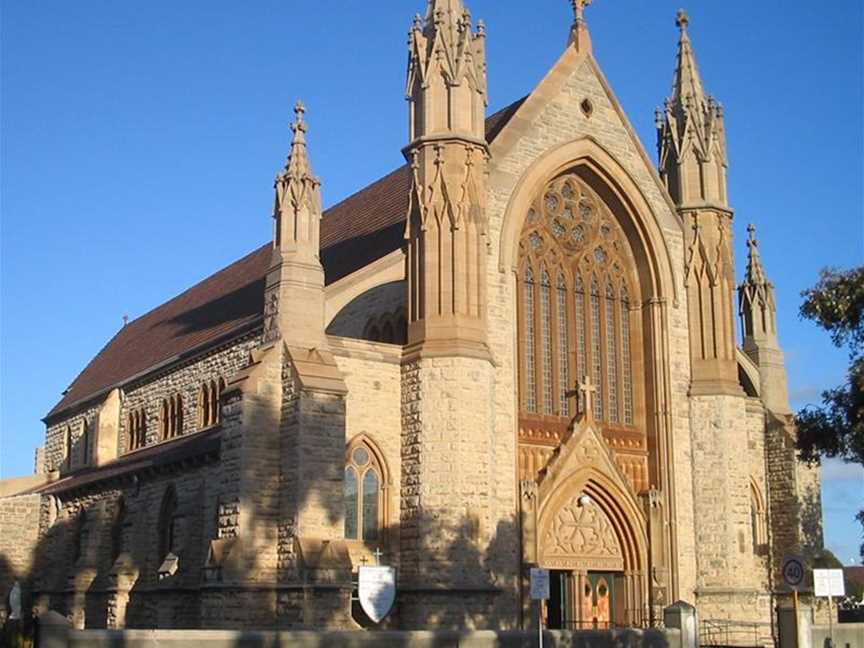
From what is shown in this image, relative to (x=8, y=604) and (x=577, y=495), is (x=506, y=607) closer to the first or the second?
(x=577, y=495)

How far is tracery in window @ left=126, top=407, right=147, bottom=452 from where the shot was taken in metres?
40.3

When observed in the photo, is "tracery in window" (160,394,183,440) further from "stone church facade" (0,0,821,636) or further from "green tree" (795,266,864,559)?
"green tree" (795,266,864,559)

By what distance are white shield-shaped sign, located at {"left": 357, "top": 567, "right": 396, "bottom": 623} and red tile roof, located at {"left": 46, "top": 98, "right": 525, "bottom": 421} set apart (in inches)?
386

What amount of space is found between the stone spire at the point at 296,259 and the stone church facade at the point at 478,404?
0.07 m

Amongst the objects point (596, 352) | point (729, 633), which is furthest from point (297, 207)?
point (729, 633)

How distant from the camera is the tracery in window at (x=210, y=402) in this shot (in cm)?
3444

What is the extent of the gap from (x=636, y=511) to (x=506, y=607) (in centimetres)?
560

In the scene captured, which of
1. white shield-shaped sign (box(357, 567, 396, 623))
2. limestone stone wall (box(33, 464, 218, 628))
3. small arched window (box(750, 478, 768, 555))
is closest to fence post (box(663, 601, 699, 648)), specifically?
white shield-shaped sign (box(357, 567, 396, 623))

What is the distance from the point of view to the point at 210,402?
35031 millimetres

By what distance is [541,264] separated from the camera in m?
32.1

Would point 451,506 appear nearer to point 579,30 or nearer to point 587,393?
point 587,393

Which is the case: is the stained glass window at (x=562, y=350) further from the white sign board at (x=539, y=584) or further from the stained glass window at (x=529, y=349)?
the white sign board at (x=539, y=584)

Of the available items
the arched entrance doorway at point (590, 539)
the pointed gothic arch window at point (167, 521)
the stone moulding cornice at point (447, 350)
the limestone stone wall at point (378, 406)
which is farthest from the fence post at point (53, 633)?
the pointed gothic arch window at point (167, 521)

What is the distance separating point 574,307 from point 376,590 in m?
11.3
